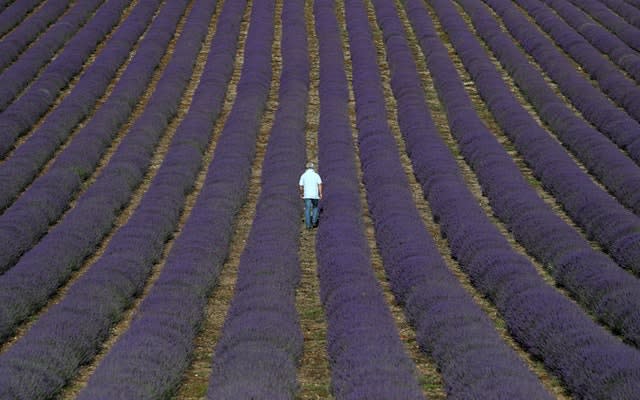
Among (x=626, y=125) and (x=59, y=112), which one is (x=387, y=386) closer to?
(x=626, y=125)

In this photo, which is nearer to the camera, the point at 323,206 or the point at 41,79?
the point at 323,206

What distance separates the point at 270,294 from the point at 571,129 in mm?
9774

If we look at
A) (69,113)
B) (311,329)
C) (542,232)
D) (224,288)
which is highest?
(311,329)

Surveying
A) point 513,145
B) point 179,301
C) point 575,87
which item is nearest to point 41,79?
point 513,145

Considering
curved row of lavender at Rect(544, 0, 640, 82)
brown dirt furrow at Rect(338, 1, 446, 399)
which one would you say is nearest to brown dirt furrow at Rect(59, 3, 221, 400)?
brown dirt furrow at Rect(338, 1, 446, 399)

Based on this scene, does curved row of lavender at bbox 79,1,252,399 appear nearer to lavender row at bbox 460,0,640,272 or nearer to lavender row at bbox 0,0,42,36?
lavender row at bbox 460,0,640,272

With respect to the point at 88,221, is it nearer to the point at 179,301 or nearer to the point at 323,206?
the point at 323,206

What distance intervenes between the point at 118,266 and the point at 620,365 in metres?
6.34

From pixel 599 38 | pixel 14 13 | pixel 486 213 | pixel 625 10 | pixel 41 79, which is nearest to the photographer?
pixel 486 213

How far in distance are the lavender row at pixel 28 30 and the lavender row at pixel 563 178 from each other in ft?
39.2

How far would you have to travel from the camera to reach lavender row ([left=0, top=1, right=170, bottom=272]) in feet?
45.0

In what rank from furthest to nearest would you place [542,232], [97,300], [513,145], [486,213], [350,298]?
→ 1. [513,145]
2. [486,213]
3. [542,232]
4. [97,300]
5. [350,298]

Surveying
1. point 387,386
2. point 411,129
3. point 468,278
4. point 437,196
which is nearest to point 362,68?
point 411,129

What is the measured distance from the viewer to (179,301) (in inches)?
412
